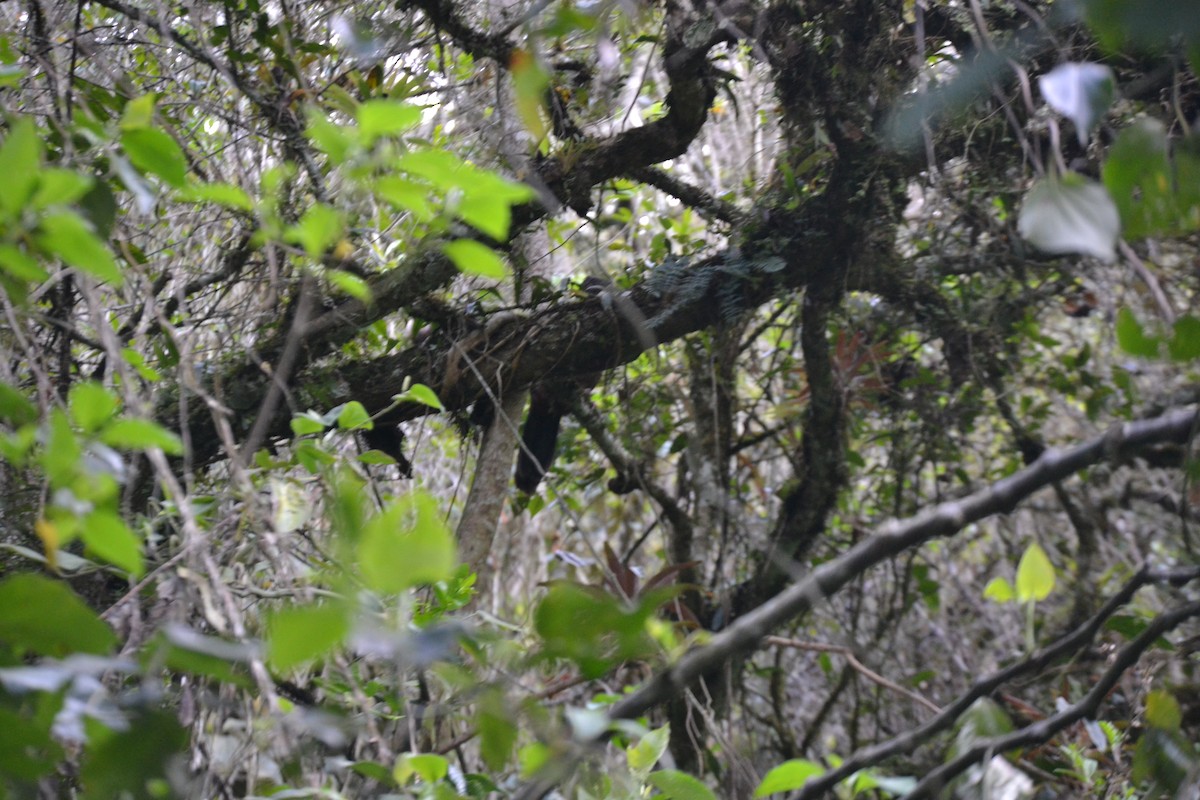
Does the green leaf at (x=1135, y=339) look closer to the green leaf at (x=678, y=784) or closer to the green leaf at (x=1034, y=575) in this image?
the green leaf at (x=1034, y=575)

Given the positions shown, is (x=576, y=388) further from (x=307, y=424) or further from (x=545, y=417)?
(x=307, y=424)

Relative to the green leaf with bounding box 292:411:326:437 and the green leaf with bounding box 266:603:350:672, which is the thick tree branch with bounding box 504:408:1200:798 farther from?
the green leaf with bounding box 292:411:326:437

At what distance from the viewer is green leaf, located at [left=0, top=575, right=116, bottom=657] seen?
0.48 meters

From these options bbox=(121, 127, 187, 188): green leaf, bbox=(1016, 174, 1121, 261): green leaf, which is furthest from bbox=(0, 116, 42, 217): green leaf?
bbox=(1016, 174, 1121, 261): green leaf

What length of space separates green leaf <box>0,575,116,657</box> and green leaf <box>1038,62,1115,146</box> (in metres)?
0.72

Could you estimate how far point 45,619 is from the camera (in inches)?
19.3

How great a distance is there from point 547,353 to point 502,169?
1.39 feet

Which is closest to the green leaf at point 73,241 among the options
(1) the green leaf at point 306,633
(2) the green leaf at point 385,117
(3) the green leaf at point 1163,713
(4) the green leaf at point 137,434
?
(4) the green leaf at point 137,434

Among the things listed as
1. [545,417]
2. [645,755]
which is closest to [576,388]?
[545,417]

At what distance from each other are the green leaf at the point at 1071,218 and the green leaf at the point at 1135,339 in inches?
3.3

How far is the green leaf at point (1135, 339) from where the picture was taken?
→ 0.67m

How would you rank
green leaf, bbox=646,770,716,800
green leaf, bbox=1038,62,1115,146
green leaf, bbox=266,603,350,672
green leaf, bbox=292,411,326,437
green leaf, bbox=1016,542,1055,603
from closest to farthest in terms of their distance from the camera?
1. green leaf, bbox=266,603,350,672
2. green leaf, bbox=1038,62,1115,146
3. green leaf, bbox=1016,542,1055,603
4. green leaf, bbox=646,770,716,800
5. green leaf, bbox=292,411,326,437

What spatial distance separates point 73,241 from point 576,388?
4.79 ft

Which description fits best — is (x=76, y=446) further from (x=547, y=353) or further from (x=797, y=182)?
(x=797, y=182)
